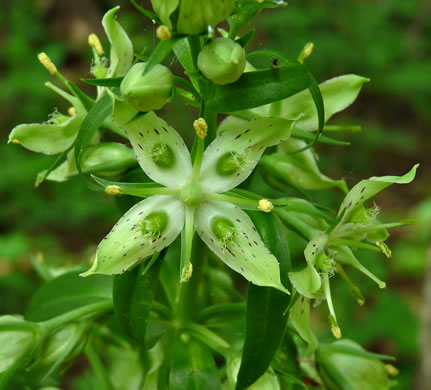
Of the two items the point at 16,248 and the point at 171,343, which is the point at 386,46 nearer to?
the point at 16,248

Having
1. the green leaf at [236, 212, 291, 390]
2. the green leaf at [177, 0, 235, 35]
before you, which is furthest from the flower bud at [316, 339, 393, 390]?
the green leaf at [177, 0, 235, 35]

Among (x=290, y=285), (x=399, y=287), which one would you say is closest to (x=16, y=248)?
(x=290, y=285)

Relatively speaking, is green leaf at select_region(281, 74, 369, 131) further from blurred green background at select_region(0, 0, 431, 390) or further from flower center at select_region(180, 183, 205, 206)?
blurred green background at select_region(0, 0, 431, 390)

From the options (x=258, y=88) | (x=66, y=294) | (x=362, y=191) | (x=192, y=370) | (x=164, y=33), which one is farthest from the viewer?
(x=66, y=294)

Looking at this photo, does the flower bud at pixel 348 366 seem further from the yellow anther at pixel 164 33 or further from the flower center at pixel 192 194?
the yellow anther at pixel 164 33

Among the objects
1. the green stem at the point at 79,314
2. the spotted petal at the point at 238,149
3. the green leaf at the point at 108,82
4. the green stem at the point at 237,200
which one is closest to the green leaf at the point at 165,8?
the green leaf at the point at 108,82

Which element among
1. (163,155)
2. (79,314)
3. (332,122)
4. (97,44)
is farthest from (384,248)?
(332,122)

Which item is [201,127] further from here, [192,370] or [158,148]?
[192,370]
